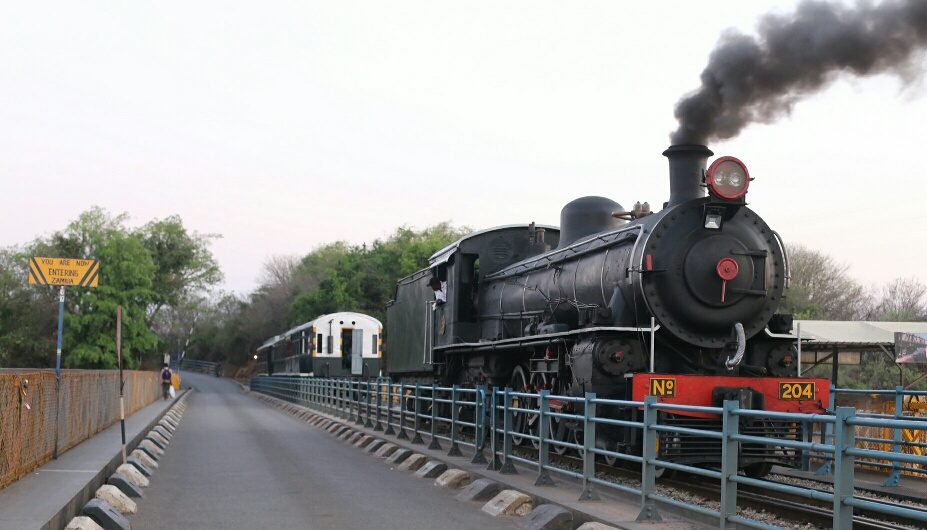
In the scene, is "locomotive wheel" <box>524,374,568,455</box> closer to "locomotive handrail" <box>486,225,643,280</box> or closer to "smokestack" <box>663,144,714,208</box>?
"locomotive handrail" <box>486,225,643,280</box>

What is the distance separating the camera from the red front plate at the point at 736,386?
33.6 feet

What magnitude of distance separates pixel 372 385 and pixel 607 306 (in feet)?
33.1

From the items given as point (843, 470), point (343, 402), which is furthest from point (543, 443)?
point (343, 402)

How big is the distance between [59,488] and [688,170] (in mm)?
7828

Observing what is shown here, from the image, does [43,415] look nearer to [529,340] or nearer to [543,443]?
[543,443]

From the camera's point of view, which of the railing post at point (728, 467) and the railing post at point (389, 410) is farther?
the railing post at point (389, 410)

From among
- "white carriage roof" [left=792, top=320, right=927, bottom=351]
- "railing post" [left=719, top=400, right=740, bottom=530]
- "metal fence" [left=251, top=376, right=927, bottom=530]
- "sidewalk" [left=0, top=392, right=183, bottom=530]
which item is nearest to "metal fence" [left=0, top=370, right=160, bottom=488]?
"sidewalk" [left=0, top=392, right=183, bottom=530]

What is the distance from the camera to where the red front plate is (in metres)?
10.2

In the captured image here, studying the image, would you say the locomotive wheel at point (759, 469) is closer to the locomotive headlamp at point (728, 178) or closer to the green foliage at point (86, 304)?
the locomotive headlamp at point (728, 178)

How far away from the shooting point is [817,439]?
1339 centimetres

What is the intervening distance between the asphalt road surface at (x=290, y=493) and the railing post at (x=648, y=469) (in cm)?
162

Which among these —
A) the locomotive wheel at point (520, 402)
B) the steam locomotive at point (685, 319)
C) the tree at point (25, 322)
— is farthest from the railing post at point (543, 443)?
the tree at point (25, 322)

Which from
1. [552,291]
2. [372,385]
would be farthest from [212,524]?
[372,385]

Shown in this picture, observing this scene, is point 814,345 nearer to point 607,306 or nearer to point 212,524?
point 607,306
